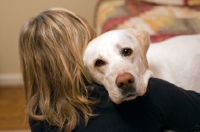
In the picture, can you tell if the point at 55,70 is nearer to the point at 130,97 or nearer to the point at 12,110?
the point at 130,97

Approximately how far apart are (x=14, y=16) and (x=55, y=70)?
189 cm

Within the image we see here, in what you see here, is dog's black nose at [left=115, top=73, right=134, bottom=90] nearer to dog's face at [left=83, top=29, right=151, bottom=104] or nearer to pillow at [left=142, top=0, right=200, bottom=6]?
dog's face at [left=83, top=29, right=151, bottom=104]

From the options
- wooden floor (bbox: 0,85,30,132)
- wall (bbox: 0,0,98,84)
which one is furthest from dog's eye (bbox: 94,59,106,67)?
wall (bbox: 0,0,98,84)

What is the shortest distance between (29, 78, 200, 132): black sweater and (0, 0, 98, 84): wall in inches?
76.8

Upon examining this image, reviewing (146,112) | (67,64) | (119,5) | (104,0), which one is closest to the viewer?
(146,112)

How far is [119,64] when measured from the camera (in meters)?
0.98

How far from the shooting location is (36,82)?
1.08 m

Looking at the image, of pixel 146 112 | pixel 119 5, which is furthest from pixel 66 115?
pixel 119 5

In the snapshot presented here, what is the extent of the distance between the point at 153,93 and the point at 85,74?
0.28 meters

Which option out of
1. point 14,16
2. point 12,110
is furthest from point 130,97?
point 14,16

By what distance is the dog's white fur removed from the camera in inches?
37.1

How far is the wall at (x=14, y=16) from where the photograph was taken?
2.69 metres

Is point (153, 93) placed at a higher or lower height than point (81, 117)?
higher

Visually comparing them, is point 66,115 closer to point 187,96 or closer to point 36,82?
point 36,82
